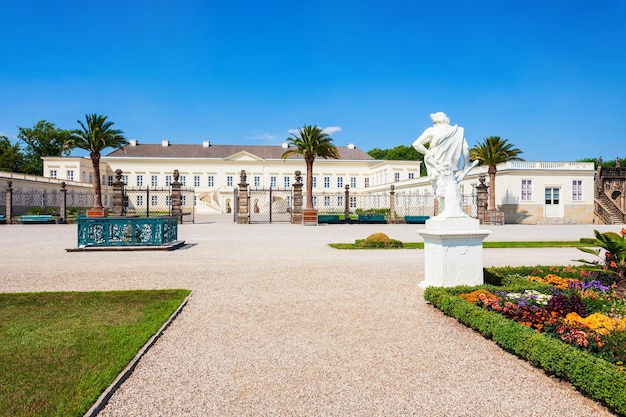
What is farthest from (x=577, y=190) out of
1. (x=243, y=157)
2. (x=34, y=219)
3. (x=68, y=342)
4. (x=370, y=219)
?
(x=243, y=157)

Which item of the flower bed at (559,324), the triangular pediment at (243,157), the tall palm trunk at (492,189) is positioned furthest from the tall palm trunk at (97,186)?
the triangular pediment at (243,157)

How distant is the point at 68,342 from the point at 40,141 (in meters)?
74.8

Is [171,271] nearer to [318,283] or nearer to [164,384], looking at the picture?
[318,283]

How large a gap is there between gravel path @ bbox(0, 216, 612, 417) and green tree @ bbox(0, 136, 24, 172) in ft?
189

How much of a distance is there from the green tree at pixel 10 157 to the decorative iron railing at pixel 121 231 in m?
51.9

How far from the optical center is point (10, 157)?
56219 millimetres

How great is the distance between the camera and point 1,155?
5544cm

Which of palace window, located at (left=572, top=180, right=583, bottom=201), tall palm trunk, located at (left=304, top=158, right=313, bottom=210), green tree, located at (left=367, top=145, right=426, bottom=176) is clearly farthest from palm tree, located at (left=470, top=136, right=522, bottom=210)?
green tree, located at (left=367, top=145, right=426, bottom=176)

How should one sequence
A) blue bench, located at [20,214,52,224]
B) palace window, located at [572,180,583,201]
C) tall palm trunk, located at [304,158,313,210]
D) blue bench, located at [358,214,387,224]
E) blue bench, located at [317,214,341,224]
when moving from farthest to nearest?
palace window, located at [572,180,583,201], blue bench, located at [317,214,341,224], blue bench, located at [358,214,387,224], tall palm trunk, located at [304,158,313,210], blue bench, located at [20,214,52,224]

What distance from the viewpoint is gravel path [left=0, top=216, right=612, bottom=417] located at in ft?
11.0

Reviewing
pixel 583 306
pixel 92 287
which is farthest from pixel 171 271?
pixel 583 306

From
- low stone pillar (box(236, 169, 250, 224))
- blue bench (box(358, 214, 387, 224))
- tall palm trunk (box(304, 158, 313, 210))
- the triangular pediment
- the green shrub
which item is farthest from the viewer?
the triangular pediment

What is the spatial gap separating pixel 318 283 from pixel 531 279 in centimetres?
367

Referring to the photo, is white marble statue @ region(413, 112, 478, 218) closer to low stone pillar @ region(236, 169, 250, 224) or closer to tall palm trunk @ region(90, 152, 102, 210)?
low stone pillar @ region(236, 169, 250, 224)
